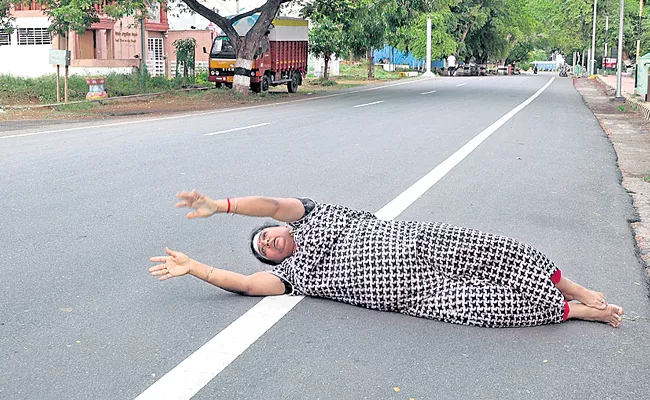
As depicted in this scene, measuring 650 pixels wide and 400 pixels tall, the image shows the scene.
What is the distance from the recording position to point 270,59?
31.7 m

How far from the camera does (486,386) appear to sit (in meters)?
3.78

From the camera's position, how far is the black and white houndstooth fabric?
4.48 m

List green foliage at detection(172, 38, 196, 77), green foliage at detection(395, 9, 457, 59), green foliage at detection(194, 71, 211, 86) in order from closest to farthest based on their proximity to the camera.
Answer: green foliage at detection(194, 71, 211, 86), green foliage at detection(172, 38, 196, 77), green foliage at detection(395, 9, 457, 59)

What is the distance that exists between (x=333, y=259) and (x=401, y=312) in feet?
1.58

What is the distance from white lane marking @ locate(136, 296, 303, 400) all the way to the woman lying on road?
216mm

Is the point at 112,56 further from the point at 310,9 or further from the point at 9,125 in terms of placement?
the point at 9,125

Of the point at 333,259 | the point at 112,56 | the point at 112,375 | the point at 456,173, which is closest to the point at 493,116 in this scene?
the point at 456,173

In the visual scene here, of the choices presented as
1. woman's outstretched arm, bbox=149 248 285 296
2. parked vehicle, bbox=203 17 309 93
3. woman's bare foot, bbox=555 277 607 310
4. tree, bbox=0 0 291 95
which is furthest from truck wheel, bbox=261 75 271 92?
woman's bare foot, bbox=555 277 607 310

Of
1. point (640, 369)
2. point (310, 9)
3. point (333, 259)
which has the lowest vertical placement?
point (640, 369)

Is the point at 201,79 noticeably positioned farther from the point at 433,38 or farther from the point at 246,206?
the point at 246,206

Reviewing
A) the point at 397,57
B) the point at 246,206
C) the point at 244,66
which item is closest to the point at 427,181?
the point at 246,206

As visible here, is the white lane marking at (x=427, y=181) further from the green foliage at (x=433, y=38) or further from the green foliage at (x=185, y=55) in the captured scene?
the green foliage at (x=433, y=38)

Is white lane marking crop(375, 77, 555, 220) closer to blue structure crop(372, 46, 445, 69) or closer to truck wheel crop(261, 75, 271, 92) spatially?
truck wheel crop(261, 75, 271, 92)

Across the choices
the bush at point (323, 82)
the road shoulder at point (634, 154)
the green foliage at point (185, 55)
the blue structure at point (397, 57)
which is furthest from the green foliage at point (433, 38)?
the road shoulder at point (634, 154)
